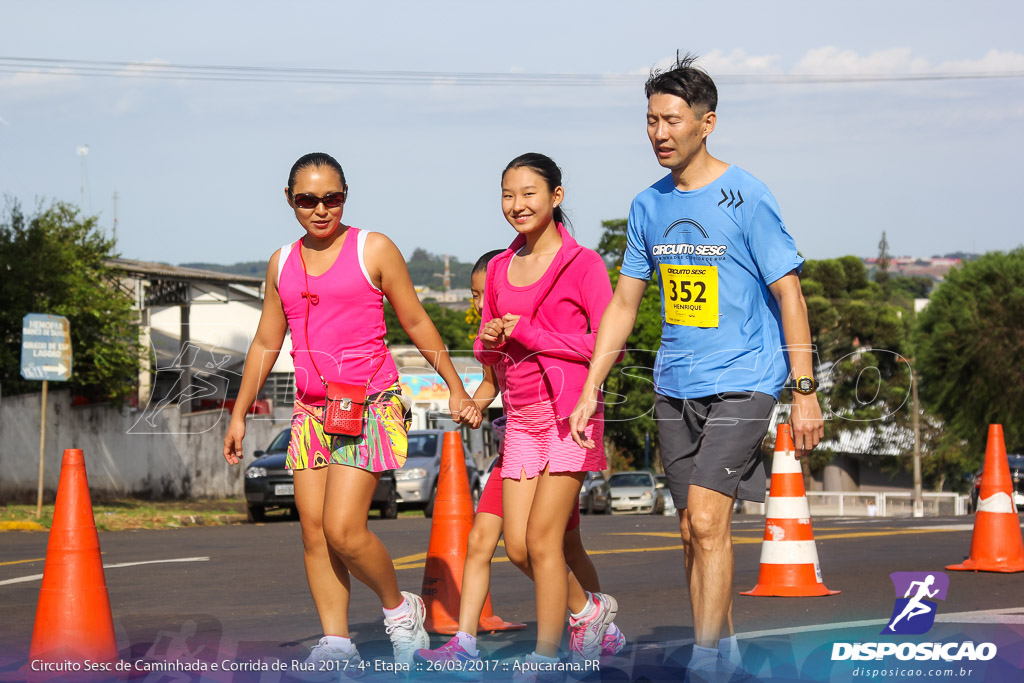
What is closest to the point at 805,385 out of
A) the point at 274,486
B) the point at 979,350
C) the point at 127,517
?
the point at 127,517

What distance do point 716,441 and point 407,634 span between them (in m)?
1.62

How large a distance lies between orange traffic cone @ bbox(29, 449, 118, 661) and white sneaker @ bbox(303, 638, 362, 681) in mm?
935

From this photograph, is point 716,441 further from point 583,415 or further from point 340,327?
point 340,327

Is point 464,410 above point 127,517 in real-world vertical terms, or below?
above

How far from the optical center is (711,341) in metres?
4.89

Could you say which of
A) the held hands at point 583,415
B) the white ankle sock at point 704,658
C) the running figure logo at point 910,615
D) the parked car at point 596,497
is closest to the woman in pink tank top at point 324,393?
the held hands at point 583,415

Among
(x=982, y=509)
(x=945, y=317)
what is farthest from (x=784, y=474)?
(x=945, y=317)

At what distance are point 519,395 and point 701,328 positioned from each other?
898 mm

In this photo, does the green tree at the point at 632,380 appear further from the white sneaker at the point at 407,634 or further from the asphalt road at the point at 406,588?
the white sneaker at the point at 407,634

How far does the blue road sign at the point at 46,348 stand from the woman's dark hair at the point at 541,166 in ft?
43.7

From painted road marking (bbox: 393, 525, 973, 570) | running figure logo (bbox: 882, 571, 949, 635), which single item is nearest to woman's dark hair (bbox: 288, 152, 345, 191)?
running figure logo (bbox: 882, 571, 949, 635)

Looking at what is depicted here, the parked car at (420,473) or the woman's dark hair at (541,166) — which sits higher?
the woman's dark hair at (541,166)

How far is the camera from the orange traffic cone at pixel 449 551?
21.9 feet

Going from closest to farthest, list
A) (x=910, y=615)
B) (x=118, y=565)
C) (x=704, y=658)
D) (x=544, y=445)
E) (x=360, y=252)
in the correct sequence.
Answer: (x=704, y=658), (x=544, y=445), (x=360, y=252), (x=910, y=615), (x=118, y=565)
